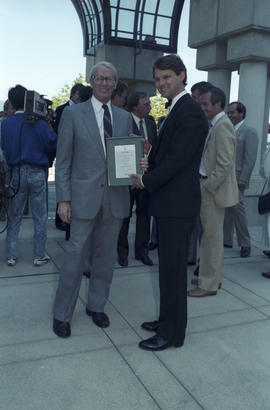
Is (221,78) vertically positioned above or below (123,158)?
above

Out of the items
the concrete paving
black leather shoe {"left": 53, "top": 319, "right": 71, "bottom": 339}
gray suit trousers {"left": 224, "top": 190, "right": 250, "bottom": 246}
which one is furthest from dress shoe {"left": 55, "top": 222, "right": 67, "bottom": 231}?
black leather shoe {"left": 53, "top": 319, "right": 71, "bottom": 339}

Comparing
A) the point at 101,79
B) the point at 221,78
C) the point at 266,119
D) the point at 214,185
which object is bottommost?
the point at 214,185

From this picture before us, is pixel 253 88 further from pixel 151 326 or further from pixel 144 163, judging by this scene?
pixel 151 326

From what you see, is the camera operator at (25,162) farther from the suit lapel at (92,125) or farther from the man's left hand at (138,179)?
the man's left hand at (138,179)

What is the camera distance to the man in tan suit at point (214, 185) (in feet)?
14.0

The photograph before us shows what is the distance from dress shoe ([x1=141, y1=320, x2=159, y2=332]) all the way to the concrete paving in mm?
53

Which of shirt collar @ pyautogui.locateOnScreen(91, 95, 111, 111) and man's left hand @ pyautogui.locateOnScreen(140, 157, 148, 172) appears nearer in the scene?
man's left hand @ pyautogui.locateOnScreen(140, 157, 148, 172)

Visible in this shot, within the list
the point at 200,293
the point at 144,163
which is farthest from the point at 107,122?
the point at 200,293

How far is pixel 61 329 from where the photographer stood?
11.2ft

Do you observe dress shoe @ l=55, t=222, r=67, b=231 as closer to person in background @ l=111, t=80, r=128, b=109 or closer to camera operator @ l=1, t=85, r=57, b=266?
camera operator @ l=1, t=85, r=57, b=266

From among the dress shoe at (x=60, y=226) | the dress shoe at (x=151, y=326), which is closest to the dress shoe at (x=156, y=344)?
the dress shoe at (x=151, y=326)

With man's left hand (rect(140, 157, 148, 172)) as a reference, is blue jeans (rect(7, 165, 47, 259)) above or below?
below

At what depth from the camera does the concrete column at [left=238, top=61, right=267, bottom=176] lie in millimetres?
7723

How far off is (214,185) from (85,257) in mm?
1556
